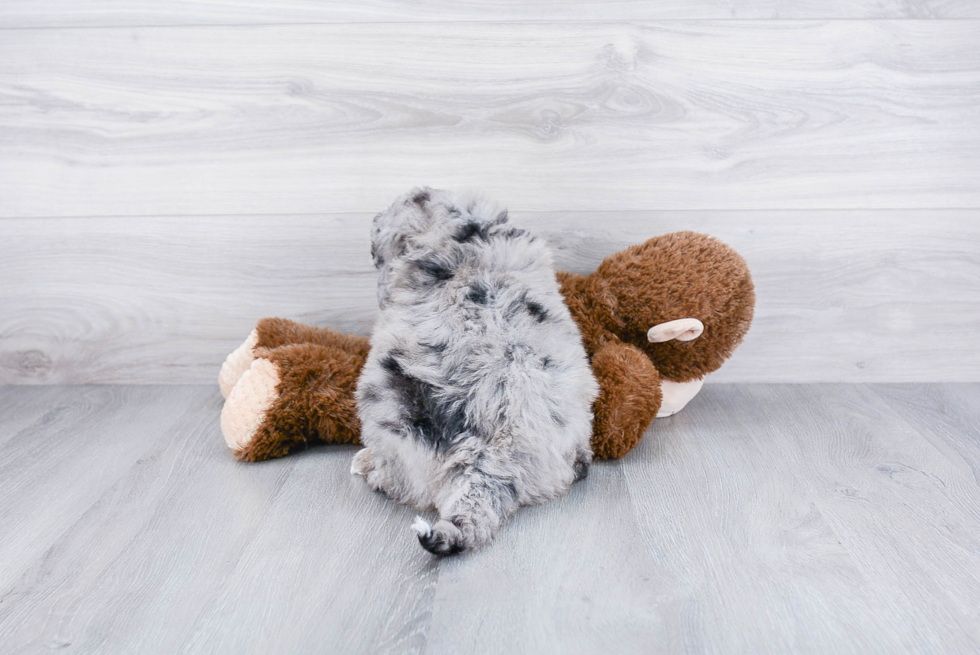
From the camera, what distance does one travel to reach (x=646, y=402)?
1.02 meters

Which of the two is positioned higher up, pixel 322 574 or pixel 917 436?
pixel 322 574

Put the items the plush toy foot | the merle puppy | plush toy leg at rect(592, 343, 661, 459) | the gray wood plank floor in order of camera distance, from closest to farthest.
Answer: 1. the gray wood plank floor
2. the merle puppy
3. plush toy leg at rect(592, 343, 661, 459)
4. the plush toy foot

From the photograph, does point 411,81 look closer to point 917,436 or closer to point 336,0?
point 336,0

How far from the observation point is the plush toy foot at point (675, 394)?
1.14 metres

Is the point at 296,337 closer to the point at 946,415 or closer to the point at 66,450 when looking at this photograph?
the point at 66,450

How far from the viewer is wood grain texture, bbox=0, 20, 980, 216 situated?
3.81 feet

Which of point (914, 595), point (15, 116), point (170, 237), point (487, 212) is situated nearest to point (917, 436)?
point (914, 595)

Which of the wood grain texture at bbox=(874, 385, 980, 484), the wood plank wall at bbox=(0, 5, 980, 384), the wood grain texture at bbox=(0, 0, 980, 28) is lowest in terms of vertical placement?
the wood grain texture at bbox=(874, 385, 980, 484)

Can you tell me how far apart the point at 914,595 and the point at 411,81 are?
101 centimetres

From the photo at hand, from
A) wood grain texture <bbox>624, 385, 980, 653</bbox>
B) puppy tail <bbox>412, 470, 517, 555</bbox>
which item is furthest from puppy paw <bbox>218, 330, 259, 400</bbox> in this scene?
wood grain texture <bbox>624, 385, 980, 653</bbox>

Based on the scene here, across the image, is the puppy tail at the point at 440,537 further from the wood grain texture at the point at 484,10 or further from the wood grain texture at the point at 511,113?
the wood grain texture at the point at 484,10

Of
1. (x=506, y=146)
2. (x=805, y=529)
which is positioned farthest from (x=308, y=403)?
(x=805, y=529)

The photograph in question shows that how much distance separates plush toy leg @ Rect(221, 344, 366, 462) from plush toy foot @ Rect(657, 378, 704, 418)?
50 cm

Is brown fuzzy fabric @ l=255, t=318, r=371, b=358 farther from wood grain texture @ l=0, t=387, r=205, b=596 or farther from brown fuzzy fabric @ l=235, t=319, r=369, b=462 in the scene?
wood grain texture @ l=0, t=387, r=205, b=596
